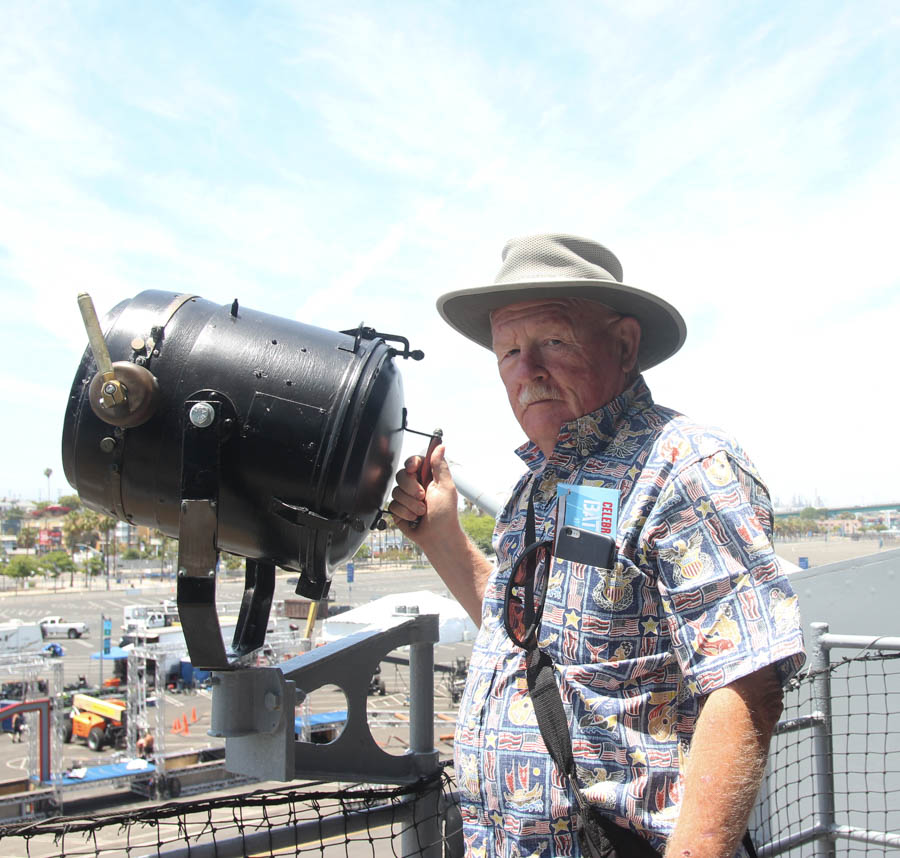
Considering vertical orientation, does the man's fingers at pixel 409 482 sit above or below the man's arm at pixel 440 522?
above

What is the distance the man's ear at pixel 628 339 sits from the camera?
1.94 metres

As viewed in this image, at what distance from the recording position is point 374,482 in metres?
2.04

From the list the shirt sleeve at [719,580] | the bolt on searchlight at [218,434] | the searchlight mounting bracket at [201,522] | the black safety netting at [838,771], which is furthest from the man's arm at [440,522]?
the black safety netting at [838,771]

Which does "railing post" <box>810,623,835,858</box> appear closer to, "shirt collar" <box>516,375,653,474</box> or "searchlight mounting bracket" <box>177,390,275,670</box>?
"shirt collar" <box>516,375,653,474</box>

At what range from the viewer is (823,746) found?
9.89 feet

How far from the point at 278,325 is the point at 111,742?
2302 centimetres

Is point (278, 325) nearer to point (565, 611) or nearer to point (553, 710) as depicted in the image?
point (565, 611)

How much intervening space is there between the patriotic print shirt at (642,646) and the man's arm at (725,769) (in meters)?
0.04

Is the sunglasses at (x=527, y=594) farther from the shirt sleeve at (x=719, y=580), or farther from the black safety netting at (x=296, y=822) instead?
the black safety netting at (x=296, y=822)

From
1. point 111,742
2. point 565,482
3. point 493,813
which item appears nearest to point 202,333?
point 565,482

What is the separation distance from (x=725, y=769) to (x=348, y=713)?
41.8 inches

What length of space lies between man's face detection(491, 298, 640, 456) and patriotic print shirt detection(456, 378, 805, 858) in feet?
0.62

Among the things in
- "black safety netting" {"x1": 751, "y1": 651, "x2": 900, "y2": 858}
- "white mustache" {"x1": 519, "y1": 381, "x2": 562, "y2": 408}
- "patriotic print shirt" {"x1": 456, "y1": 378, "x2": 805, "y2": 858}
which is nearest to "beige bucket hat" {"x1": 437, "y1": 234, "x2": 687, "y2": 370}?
"white mustache" {"x1": 519, "y1": 381, "x2": 562, "y2": 408}

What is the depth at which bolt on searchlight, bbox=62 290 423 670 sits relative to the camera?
1.78 metres
